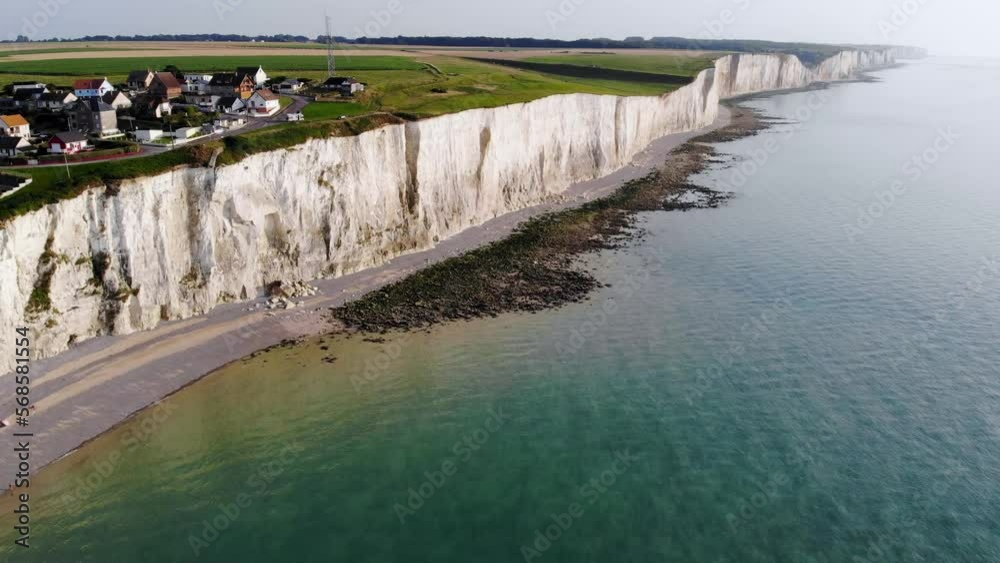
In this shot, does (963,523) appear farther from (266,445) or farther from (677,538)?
(266,445)

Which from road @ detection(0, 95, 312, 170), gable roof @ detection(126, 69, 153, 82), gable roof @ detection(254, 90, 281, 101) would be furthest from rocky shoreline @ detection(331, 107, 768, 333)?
gable roof @ detection(126, 69, 153, 82)

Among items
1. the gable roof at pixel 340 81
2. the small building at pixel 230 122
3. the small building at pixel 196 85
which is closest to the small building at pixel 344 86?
the gable roof at pixel 340 81

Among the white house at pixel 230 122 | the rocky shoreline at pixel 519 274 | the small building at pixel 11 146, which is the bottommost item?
the rocky shoreline at pixel 519 274

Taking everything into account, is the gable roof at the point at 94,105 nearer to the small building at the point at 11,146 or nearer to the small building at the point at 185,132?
the small building at the point at 185,132

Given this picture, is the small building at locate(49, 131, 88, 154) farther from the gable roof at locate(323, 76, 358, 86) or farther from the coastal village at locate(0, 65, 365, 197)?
the gable roof at locate(323, 76, 358, 86)

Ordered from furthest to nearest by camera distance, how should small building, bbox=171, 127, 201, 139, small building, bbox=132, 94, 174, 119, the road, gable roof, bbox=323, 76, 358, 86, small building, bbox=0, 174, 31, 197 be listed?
1. gable roof, bbox=323, 76, 358, 86
2. small building, bbox=132, 94, 174, 119
3. small building, bbox=171, 127, 201, 139
4. the road
5. small building, bbox=0, 174, 31, 197

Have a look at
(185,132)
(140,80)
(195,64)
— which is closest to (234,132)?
(185,132)
